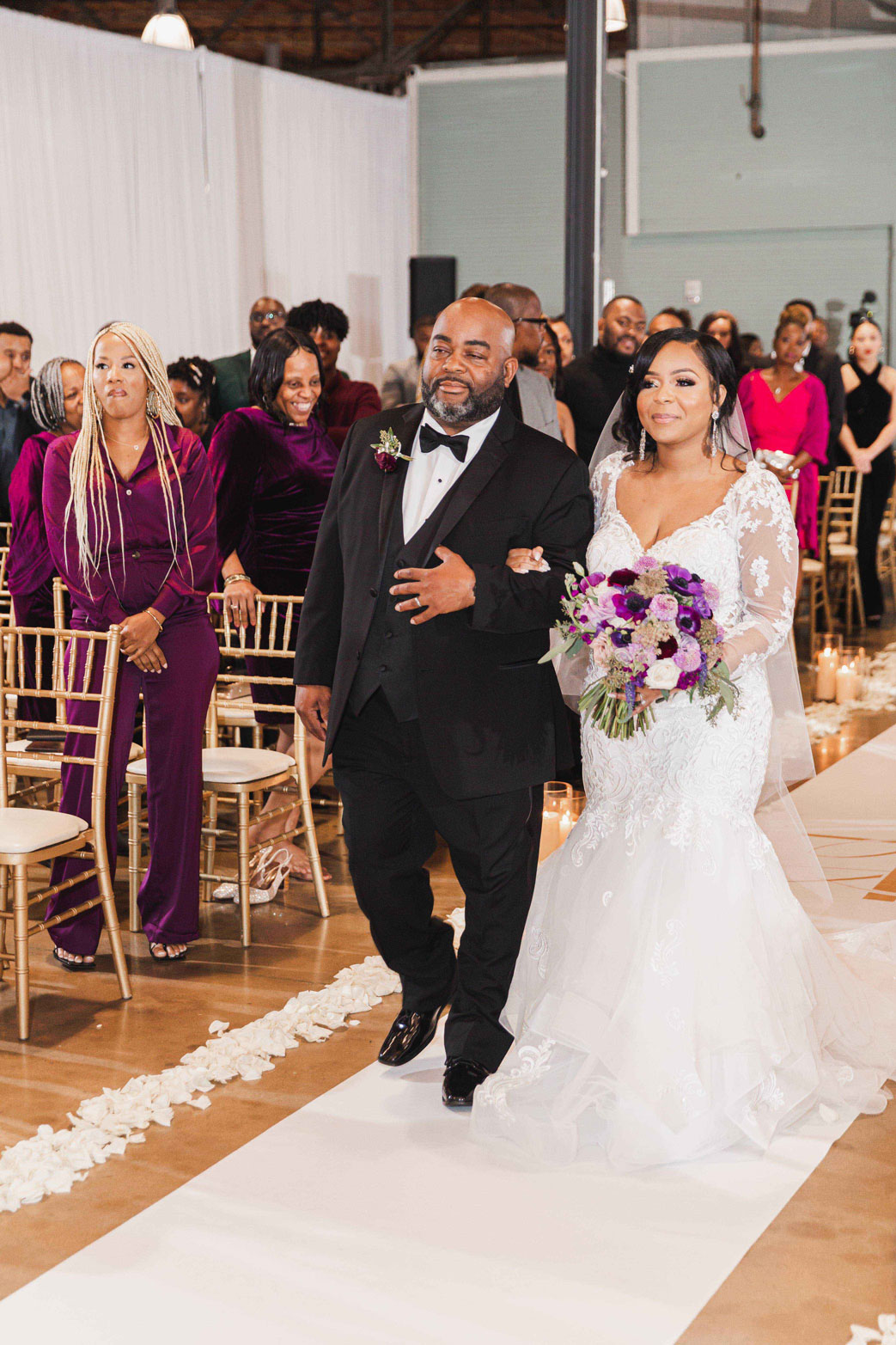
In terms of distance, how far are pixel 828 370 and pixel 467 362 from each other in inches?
276

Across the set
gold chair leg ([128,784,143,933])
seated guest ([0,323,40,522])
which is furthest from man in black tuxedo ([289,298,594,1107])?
seated guest ([0,323,40,522])

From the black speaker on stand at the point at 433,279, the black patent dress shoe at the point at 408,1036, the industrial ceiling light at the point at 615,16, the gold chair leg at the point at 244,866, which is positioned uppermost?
the industrial ceiling light at the point at 615,16

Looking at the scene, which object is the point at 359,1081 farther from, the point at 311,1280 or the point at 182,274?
the point at 182,274

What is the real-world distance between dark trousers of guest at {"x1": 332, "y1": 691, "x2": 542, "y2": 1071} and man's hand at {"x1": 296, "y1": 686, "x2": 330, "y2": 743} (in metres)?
0.11

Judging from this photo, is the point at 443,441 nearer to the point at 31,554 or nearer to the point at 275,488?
the point at 275,488

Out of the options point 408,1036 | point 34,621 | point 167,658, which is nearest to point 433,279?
point 34,621

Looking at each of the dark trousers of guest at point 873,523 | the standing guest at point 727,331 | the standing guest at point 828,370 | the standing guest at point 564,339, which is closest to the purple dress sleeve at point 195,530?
the standing guest at point 564,339

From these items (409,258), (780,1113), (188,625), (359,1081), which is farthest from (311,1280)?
(409,258)

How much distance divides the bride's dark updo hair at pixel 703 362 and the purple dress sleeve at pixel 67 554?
1.66 m

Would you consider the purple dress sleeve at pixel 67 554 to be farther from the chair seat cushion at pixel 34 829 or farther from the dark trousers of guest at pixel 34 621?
the dark trousers of guest at pixel 34 621

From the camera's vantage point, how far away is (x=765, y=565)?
326 cm

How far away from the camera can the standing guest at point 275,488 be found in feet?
16.5

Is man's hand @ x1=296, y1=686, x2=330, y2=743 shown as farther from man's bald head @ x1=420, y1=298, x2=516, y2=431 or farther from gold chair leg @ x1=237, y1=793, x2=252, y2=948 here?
gold chair leg @ x1=237, y1=793, x2=252, y2=948

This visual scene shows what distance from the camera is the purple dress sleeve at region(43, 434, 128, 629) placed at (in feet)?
14.0
